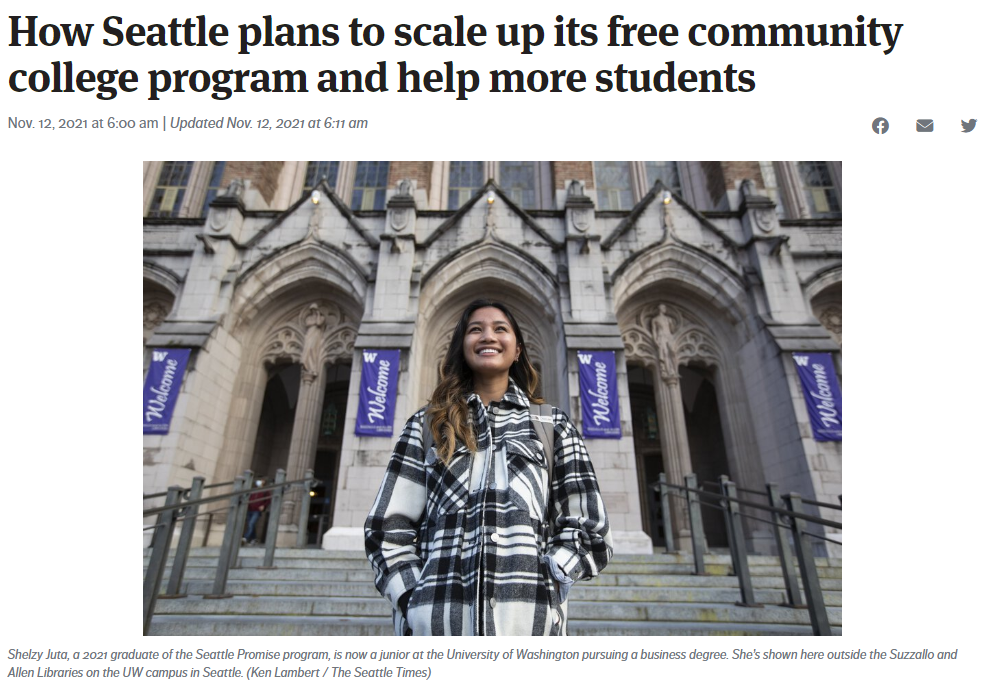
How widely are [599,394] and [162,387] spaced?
889 cm

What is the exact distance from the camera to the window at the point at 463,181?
595 inches

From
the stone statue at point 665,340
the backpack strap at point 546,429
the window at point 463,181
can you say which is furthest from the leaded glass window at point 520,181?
the backpack strap at point 546,429

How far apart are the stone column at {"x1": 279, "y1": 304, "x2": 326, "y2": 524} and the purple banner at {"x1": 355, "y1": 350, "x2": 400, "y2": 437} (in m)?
2.03

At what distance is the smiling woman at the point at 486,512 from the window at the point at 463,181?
44.8 feet

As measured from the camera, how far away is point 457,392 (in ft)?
6.57

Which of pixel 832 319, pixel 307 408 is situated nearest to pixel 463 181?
pixel 307 408

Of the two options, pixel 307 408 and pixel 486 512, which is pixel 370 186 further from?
pixel 486 512

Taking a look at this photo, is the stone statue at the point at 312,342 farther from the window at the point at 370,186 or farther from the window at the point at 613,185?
the window at the point at 613,185

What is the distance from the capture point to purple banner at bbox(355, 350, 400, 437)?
9.34 meters

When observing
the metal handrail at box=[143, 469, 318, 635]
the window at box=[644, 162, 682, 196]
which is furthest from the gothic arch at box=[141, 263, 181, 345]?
the window at box=[644, 162, 682, 196]
